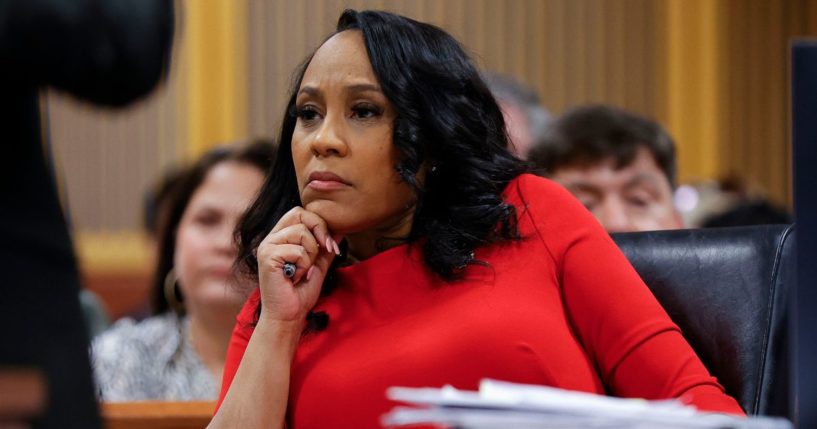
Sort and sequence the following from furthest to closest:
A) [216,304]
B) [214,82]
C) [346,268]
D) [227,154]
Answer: [214,82], [227,154], [216,304], [346,268]

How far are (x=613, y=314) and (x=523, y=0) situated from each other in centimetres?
398

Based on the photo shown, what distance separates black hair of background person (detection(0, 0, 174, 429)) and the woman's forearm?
2.27 feet

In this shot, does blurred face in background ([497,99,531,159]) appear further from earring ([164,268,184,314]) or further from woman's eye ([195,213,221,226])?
earring ([164,268,184,314])

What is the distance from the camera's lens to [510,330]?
1.62 m

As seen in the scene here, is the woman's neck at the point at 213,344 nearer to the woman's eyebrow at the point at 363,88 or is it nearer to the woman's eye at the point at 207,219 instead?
the woman's eye at the point at 207,219

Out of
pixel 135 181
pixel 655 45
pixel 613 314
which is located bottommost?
pixel 135 181

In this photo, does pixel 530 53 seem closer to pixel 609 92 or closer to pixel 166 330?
pixel 609 92

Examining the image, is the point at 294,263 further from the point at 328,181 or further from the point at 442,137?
the point at 442,137

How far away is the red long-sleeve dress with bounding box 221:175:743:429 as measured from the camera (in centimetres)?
161

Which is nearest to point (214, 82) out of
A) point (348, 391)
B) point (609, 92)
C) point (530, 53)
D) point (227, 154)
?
point (530, 53)

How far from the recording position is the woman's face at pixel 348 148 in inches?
67.8

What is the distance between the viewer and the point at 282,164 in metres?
1.94

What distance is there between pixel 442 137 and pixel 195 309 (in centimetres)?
136

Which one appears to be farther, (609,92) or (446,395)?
(609,92)
